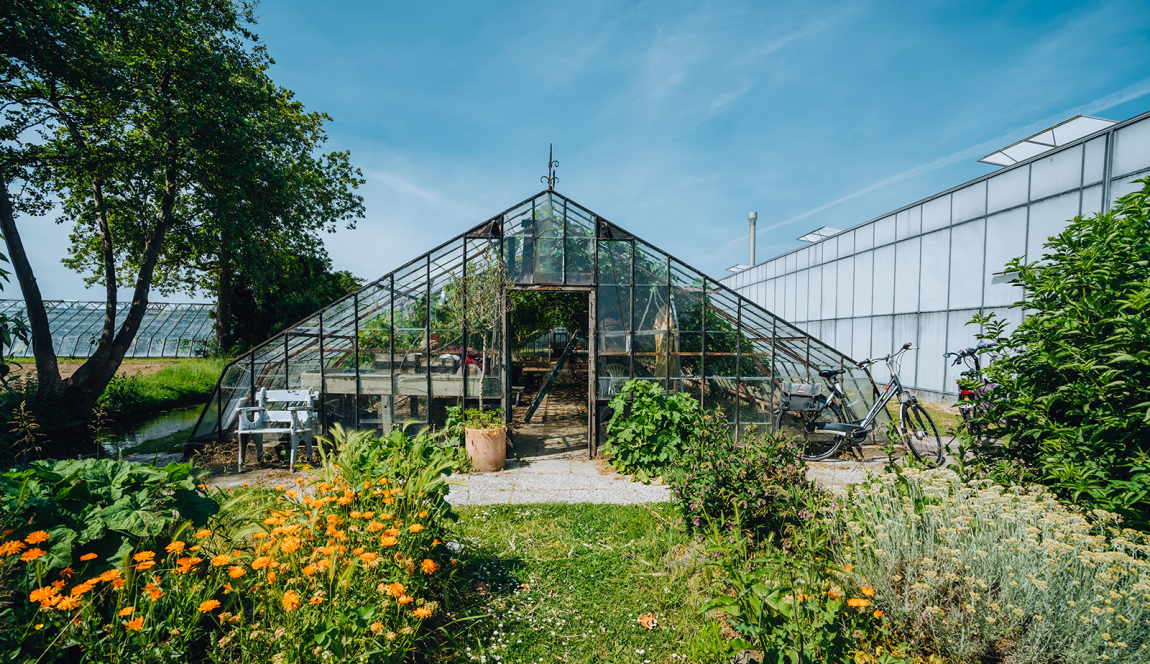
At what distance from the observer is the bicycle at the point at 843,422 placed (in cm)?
697

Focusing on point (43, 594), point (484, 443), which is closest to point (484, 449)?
point (484, 443)

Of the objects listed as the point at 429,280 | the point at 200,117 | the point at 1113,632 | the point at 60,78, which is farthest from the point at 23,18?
the point at 1113,632

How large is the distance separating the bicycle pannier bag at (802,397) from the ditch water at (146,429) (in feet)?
40.7

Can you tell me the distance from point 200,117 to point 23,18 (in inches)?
105

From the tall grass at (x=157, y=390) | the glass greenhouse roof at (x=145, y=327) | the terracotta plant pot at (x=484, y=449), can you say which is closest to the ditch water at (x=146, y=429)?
the tall grass at (x=157, y=390)

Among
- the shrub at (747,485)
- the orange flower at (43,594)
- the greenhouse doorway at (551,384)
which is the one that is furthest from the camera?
the greenhouse doorway at (551,384)

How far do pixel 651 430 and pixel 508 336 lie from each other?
9.63ft

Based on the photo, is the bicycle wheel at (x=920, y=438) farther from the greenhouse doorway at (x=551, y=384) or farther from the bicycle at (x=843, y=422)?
the greenhouse doorway at (x=551, y=384)

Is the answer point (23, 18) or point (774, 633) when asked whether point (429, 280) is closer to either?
point (774, 633)

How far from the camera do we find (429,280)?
7797mm

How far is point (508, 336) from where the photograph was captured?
800cm

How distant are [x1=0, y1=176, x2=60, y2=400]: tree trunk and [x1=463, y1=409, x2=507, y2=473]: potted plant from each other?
9752 mm

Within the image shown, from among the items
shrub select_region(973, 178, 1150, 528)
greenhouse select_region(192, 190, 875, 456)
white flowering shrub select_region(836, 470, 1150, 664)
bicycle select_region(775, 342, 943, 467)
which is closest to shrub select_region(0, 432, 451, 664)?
white flowering shrub select_region(836, 470, 1150, 664)

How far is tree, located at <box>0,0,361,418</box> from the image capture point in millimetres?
9367
